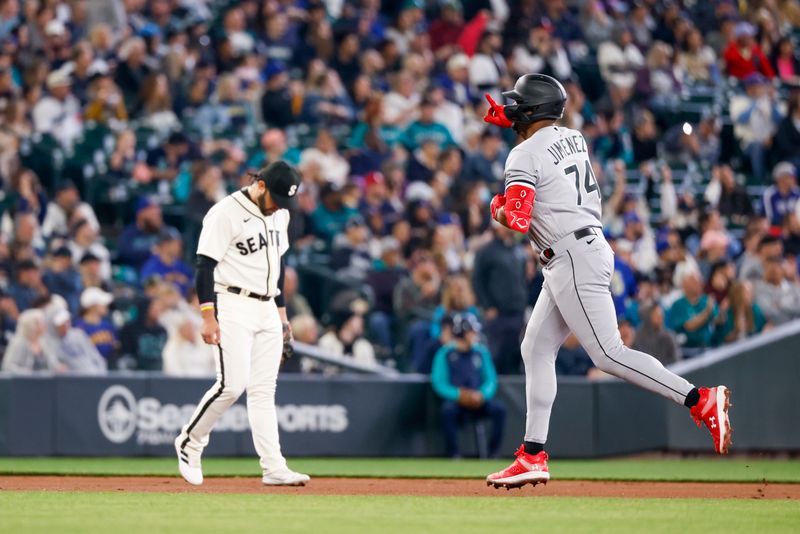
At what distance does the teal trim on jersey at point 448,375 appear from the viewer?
1318cm

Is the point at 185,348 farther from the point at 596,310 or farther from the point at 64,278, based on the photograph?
the point at 596,310

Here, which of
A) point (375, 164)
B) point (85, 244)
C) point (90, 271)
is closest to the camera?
point (90, 271)

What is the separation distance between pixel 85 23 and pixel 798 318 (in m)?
9.14

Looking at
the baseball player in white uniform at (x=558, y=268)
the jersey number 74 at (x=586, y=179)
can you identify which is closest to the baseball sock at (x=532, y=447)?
the baseball player in white uniform at (x=558, y=268)

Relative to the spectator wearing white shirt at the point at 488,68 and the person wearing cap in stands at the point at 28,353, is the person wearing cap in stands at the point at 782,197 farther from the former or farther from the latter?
the person wearing cap in stands at the point at 28,353

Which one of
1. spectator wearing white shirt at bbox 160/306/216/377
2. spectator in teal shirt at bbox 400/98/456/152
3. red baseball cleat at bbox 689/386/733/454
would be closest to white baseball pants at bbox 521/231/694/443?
red baseball cleat at bbox 689/386/733/454

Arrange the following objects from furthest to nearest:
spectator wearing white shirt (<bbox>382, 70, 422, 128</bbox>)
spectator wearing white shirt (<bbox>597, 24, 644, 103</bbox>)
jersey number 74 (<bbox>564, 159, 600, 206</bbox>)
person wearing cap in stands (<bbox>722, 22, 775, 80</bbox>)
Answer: person wearing cap in stands (<bbox>722, 22, 775, 80</bbox>) < spectator wearing white shirt (<bbox>597, 24, 644, 103</bbox>) < spectator wearing white shirt (<bbox>382, 70, 422, 128</bbox>) < jersey number 74 (<bbox>564, 159, 600, 206</bbox>)

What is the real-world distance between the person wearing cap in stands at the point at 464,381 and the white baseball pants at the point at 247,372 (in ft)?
15.5

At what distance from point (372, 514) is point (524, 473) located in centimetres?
144

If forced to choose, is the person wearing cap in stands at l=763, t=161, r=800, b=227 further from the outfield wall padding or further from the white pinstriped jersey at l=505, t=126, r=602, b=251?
the white pinstriped jersey at l=505, t=126, r=602, b=251

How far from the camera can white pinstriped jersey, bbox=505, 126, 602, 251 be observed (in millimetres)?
7832

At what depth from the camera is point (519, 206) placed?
7.63 metres

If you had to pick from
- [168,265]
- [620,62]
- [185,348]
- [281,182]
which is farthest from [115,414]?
[620,62]

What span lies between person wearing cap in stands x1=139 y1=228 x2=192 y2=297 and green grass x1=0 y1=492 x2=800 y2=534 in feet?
19.5
